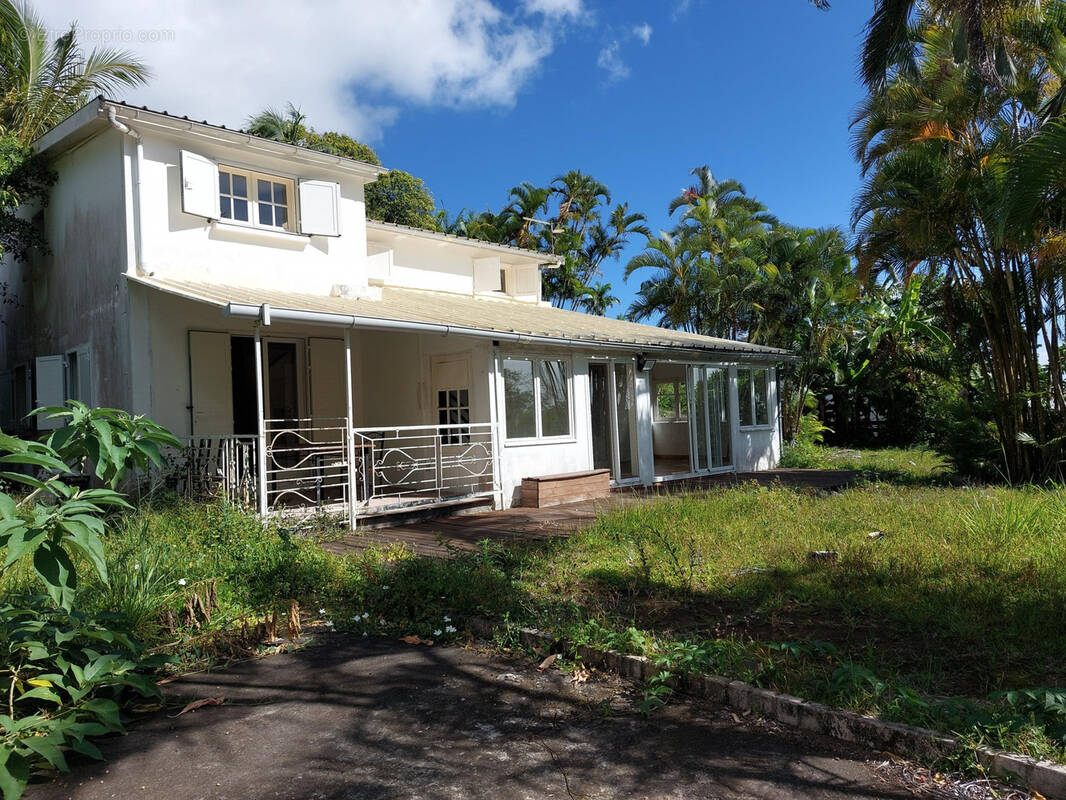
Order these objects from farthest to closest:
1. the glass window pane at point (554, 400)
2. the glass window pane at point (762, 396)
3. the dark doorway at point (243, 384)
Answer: the glass window pane at point (762, 396) < the glass window pane at point (554, 400) < the dark doorway at point (243, 384)

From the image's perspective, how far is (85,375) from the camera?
429 inches

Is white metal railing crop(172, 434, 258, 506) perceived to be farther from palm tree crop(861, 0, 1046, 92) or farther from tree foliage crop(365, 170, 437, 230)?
tree foliage crop(365, 170, 437, 230)

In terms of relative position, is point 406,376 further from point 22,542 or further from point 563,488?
point 22,542

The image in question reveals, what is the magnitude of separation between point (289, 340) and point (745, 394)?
10.4 meters

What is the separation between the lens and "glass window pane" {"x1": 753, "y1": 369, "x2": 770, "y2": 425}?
17.5 m

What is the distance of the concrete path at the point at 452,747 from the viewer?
320cm

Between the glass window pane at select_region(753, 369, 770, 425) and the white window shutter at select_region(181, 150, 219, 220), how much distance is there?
1225 cm

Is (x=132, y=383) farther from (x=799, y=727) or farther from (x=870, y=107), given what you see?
(x=870, y=107)

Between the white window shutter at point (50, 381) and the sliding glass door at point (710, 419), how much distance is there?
453 inches

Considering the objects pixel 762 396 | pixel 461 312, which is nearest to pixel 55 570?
pixel 461 312

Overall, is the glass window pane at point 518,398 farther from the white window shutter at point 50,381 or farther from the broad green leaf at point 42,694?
the broad green leaf at point 42,694

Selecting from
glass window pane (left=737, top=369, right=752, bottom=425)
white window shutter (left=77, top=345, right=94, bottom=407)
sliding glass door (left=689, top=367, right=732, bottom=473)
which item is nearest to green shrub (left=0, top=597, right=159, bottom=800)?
white window shutter (left=77, top=345, right=94, bottom=407)

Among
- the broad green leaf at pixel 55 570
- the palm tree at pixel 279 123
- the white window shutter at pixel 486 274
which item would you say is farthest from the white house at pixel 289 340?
the palm tree at pixel 279 123

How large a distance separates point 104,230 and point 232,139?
87.7 inches
